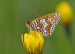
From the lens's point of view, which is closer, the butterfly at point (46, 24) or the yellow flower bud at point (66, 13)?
the butterfly at point (46, 24)

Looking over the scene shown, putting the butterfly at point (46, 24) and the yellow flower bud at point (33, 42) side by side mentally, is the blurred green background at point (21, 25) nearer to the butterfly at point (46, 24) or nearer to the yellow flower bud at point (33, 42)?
the butterfly at point (46, 24)

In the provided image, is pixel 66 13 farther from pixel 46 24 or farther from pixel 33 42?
pixel 33 42

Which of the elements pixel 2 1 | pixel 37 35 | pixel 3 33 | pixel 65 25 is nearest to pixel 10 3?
pixel 2 1

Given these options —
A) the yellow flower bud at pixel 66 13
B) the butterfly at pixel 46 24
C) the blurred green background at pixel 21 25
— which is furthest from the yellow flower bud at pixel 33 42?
the yellow flower bud at pixel 66 13

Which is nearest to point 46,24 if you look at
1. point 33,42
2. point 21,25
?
point 33,42

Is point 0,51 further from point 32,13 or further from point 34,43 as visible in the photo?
point 34,43

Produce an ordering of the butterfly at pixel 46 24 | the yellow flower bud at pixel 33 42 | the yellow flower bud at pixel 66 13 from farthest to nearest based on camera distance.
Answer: the yellow flower bud at pixel 66 13 → the butterfly at pixel 46 24 → the yellow flower bud at pixel 33 42

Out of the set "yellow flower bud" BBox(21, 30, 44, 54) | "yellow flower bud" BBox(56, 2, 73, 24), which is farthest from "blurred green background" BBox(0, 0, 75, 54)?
"yellow flower bud" BBox(21, 30, 44, 54)
